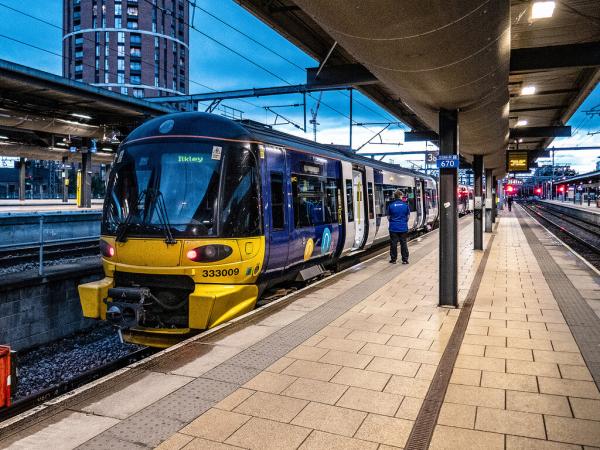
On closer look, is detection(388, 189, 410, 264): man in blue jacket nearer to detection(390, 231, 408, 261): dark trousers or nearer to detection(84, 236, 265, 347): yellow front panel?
A: detection(390, 231, 408, 261): dark trousers

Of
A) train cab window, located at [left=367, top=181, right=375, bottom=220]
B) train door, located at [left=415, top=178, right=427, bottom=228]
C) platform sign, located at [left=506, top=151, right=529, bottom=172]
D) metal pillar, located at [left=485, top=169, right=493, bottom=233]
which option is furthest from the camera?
train door, located at [left=415, top=178, right=427, bottom=228]

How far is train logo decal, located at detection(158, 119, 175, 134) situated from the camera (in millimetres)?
6809

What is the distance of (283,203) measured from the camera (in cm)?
781

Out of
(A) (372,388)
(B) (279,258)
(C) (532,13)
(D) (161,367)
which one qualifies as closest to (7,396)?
(D) (161,367)

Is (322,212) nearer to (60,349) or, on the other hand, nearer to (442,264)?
(442,264)

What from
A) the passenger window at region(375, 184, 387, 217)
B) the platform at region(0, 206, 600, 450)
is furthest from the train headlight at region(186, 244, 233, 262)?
the passenger window at region(375, 184, 387, 217)

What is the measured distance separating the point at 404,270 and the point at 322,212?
8.21 ft

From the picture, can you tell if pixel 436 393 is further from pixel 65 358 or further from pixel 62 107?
pixel 62 107

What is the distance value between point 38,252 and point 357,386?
35.8 ft

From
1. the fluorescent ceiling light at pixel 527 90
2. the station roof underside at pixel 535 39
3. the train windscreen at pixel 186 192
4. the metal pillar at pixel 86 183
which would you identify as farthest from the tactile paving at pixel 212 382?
the metal pillar at pixel 86 183

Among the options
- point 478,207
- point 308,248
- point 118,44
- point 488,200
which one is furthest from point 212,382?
point 118,44

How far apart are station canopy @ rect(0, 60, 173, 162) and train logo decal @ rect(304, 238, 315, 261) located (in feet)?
35.5

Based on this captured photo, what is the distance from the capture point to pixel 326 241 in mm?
9641

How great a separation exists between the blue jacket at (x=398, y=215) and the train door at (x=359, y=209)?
31.9 inches
